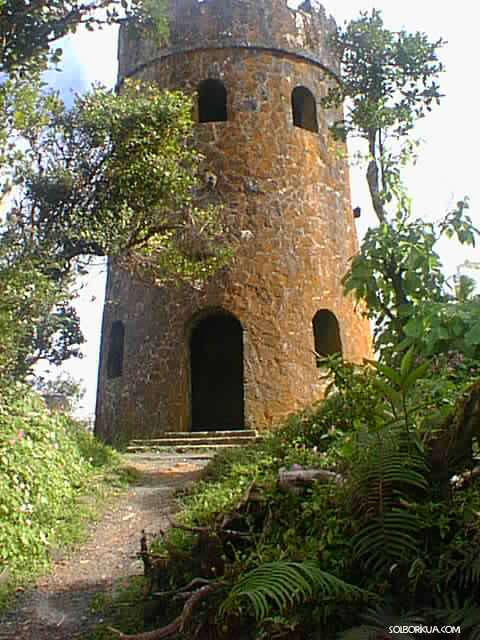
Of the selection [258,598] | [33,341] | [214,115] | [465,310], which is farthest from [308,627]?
[214,115]

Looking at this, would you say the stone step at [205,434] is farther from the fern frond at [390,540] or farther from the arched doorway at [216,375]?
the fern frond at [390,540]

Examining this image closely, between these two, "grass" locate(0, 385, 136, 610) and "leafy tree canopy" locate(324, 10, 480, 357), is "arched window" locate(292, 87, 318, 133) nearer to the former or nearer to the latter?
"leafy tree canopy" locate(324, 10, 480, 357)

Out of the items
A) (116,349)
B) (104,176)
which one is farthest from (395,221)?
(116,349)

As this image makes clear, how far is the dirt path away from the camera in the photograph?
3.65 m

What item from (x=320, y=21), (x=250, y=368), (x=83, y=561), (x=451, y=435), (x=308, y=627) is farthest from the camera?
(x=320, y=21)

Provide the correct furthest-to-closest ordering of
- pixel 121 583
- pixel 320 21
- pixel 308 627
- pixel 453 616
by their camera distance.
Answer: pixel 320 21
pixel 121 583
pixel 308 627
pixel 453 616

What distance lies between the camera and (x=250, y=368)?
10594mm

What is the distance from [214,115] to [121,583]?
11077mm

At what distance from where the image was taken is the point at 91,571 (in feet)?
14.8

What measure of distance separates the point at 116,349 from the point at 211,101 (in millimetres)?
5418

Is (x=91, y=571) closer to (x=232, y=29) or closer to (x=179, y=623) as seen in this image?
(x=179, y=623)

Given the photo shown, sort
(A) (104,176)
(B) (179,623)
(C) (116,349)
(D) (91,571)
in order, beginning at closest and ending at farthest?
(B) (179,623) → (D) (91,571) → (A) (104,176) → (C) (116,349)

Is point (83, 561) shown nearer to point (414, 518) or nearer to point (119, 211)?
point (414, 518)

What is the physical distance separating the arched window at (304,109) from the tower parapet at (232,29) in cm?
65
